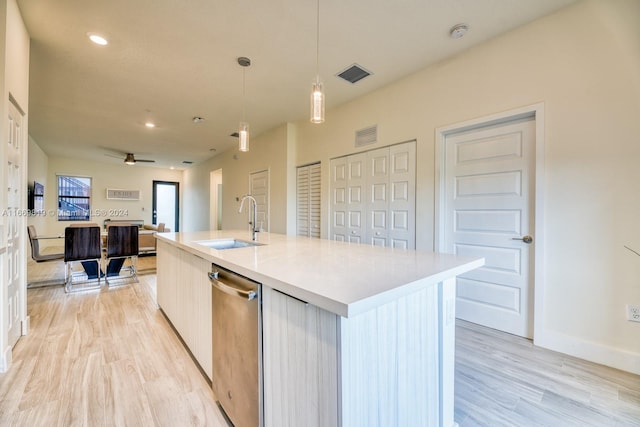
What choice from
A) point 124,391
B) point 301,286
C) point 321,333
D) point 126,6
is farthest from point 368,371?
point 126,6

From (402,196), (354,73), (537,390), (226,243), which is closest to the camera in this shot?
(537,390)

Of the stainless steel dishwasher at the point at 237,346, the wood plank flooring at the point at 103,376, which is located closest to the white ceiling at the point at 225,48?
the stainless steel dishwasher at the point at 237,346

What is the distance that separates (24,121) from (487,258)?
14.7ft

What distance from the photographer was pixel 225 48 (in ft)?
8.55

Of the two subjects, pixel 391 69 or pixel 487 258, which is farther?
pixel 391 69

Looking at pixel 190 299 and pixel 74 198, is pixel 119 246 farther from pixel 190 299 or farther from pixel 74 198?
pixel 74 198

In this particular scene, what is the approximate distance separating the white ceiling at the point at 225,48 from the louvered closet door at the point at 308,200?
97cm

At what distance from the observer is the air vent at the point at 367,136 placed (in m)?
3.55

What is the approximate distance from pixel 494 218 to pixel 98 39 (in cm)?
406

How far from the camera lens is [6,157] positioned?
191 centimetres

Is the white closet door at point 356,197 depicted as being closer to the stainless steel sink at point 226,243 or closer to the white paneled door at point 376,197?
the white paneled door at point 376,197

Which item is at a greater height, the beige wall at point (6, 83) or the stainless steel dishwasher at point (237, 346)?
the beige wall at point (6, 83)

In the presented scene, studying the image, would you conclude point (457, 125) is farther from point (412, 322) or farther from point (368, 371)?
point (368, 371)

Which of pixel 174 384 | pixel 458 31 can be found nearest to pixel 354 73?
pixel 458 31
